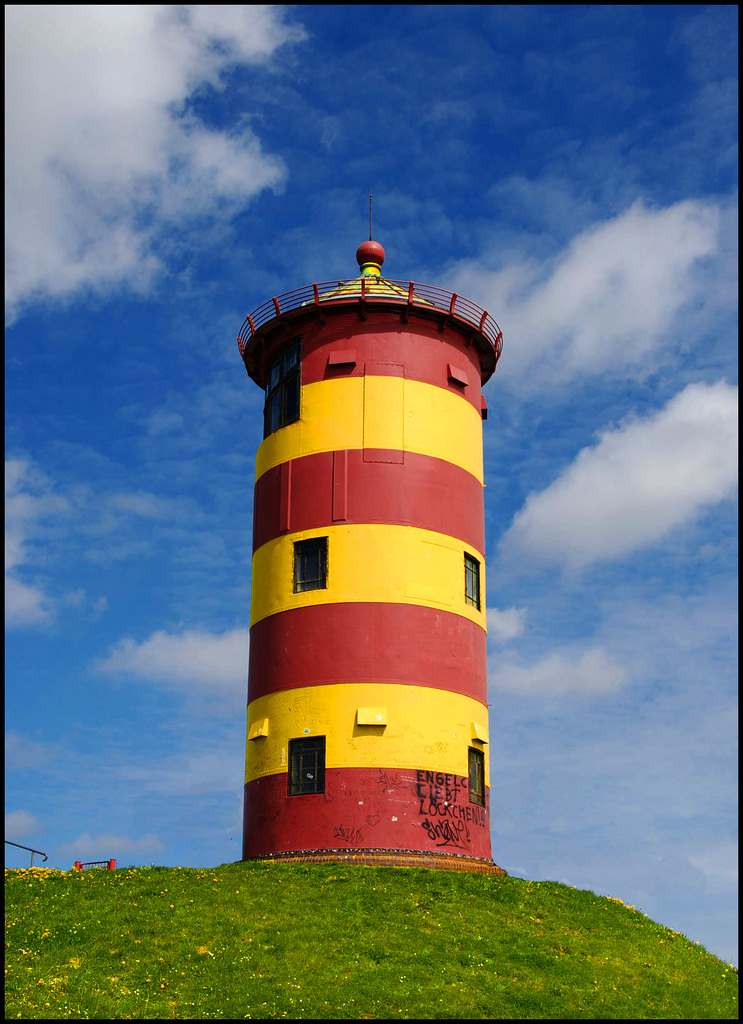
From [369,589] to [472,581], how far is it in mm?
4274

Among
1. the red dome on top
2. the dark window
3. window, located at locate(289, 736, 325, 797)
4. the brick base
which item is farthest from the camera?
the red dome on top

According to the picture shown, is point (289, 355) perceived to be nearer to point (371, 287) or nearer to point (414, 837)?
point (371, 287)

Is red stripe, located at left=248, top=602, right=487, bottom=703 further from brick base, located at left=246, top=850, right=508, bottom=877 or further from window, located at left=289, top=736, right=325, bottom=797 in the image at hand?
brick base, located at left=246, top=850, right=508, bottom=877

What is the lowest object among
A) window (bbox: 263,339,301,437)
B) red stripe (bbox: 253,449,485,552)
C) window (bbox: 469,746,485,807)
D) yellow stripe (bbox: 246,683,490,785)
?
window (bbox: 469,746,485,807)

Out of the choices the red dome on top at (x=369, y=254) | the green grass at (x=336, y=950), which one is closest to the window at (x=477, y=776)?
the green grass at (x=336, y=950)

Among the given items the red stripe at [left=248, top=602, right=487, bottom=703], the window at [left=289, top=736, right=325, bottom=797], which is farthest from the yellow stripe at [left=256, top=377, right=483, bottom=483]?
the window at [left=289, top=736, right=325, bottom=797]

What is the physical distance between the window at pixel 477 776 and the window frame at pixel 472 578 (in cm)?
472

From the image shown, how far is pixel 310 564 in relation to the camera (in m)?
32.9

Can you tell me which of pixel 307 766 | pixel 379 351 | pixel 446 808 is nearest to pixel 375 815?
pixel 446 808

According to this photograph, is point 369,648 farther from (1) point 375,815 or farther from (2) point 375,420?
(2) point 375,420

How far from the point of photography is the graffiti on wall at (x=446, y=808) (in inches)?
1183

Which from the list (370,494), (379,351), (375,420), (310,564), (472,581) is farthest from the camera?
(472,581)

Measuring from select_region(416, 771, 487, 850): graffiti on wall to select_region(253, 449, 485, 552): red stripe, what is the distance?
7625mm

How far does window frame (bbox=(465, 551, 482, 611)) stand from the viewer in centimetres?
3406
